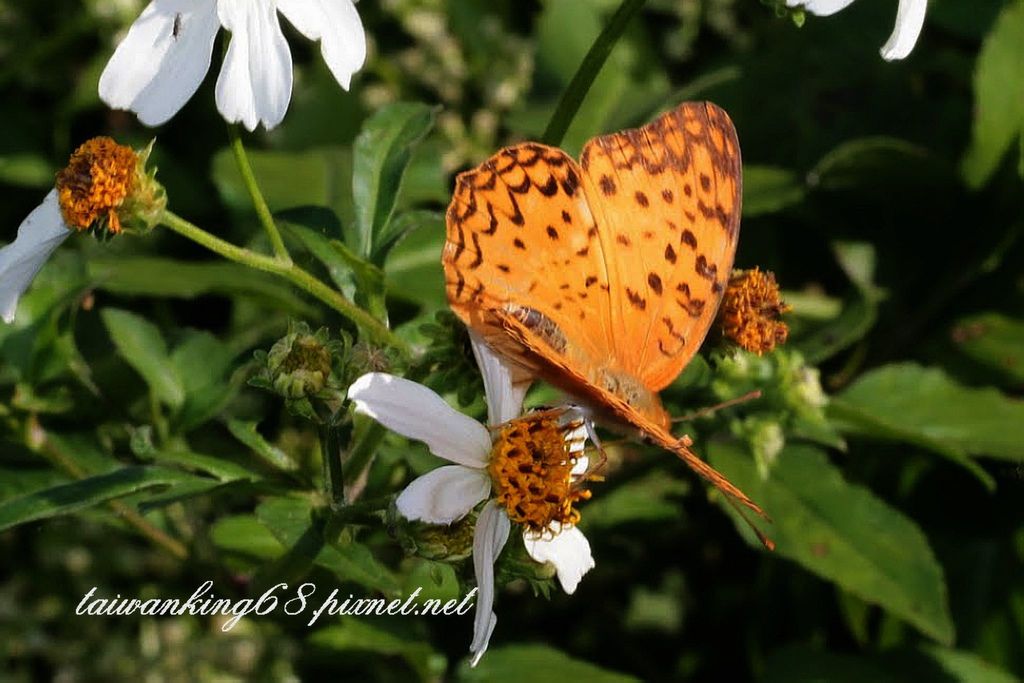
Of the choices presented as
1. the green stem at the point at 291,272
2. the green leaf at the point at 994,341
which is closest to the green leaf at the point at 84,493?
the green stem at the point at 291,272

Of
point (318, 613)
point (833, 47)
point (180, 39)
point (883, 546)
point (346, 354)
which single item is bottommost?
point (318, 613)

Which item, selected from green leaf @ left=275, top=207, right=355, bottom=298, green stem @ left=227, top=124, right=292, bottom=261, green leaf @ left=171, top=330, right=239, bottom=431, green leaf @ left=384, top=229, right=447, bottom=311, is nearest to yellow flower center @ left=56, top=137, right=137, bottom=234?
green stem @ left=227, top=124, right=292, bottom=261

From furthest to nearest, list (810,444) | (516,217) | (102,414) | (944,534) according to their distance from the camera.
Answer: (944,534)
(810,444)
(102,414)
(516,217)

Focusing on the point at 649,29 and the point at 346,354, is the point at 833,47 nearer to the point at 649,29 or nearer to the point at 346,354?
the point at 649,29

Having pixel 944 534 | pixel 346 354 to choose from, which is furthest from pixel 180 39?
pixel 944 534

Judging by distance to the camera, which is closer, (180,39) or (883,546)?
(180,39)

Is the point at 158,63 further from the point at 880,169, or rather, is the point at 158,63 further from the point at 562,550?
the point at 880,169

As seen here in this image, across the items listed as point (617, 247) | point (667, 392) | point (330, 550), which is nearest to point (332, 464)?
point (330, 550)

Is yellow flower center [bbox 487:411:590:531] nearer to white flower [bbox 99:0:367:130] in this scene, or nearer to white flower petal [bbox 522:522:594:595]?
white flower petal [bbox 522:522:594:595]

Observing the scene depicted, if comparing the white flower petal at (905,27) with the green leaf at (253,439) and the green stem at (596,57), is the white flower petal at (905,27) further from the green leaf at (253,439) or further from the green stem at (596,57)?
the green leaf at (253,439)
